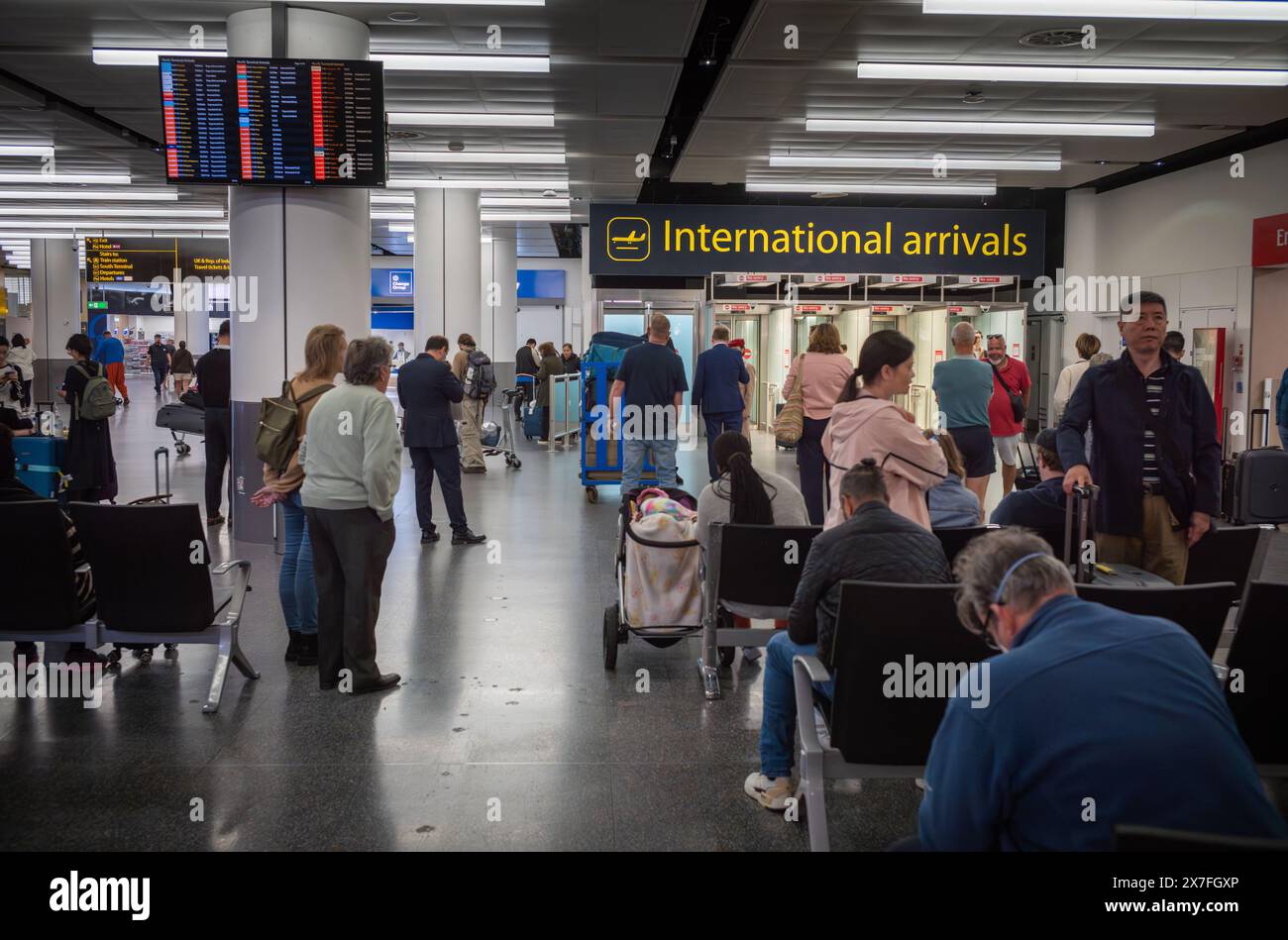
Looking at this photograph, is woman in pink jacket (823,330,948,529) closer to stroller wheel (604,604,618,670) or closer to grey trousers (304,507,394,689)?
stroller wheel (604,604,618,670)

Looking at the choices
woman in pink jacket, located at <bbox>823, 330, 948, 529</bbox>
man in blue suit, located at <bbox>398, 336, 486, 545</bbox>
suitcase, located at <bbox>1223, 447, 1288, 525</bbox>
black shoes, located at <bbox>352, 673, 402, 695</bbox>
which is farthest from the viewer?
man in blue suit, located at <bbox>398, 336, 486, 545</bbox>

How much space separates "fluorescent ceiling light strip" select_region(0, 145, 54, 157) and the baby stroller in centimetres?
1244

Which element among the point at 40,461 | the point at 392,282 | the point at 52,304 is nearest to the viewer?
the point at 40,461

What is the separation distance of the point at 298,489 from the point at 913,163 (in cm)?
1063

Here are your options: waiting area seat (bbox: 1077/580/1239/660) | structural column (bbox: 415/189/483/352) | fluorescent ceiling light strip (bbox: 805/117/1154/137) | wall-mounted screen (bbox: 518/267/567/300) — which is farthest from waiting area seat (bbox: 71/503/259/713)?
wall-mounted screen (bbox: 518/267/567/300)

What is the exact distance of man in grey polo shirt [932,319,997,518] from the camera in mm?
8461

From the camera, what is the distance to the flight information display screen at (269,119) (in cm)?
784

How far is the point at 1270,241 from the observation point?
12.7 metres

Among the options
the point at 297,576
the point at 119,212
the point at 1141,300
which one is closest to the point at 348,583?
the point at 297,576

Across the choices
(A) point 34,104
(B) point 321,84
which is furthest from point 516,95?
(A) point 34,104

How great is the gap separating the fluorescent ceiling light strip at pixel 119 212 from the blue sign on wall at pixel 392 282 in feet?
37.6

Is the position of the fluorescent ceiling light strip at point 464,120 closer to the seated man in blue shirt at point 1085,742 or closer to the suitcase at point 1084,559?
the suitcase at point 1084,559

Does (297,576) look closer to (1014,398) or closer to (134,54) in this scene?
(134,54)
